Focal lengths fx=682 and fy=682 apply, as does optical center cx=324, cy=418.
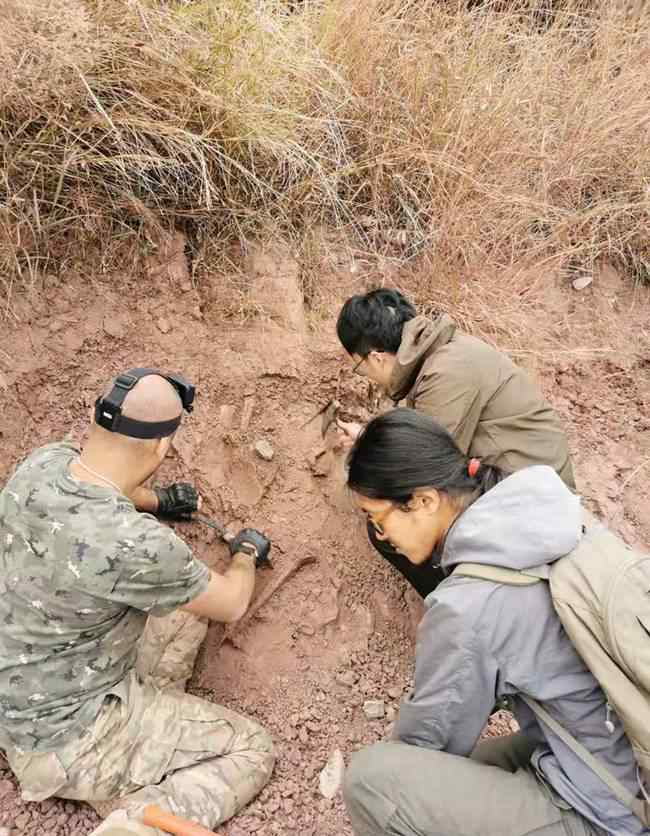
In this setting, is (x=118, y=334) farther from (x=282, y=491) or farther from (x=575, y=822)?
(x=575, y=822)

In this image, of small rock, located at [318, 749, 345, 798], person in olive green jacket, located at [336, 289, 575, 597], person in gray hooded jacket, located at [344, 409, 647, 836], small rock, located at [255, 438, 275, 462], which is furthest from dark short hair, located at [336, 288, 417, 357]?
small rock, located at [318, 749, 345, 798]

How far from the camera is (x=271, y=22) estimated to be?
9.21ft

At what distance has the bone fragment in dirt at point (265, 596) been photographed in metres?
2.33

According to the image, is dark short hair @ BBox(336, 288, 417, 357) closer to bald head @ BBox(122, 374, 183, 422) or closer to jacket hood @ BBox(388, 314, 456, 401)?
jacket hood @ BBox(388, 314, 456, 401)

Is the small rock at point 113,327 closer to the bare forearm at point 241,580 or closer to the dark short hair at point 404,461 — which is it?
the bare forearm at point 241,580

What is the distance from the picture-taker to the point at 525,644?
136 cm

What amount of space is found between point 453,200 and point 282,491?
162cm

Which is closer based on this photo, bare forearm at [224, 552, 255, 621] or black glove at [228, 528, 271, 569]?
bare forearm at [224, 552, 255, 621]

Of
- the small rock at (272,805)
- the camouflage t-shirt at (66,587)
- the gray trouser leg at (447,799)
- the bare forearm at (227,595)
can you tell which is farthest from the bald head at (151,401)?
the small rock at (272,805)

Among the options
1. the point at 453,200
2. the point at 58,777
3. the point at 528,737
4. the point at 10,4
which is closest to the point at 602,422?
the point at 453,200

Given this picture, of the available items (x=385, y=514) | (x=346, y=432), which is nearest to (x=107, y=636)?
(x=385, y=514)

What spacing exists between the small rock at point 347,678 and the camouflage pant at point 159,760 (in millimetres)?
334

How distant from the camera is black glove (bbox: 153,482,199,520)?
234 cm

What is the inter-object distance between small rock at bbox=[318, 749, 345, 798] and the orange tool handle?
1.46 ft
